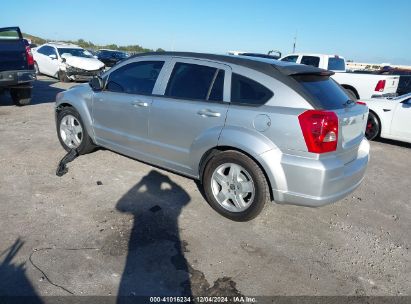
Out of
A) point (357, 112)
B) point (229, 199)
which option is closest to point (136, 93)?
point (229, 199)

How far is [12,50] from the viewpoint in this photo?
820 centimetres

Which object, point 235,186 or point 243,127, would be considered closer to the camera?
point 243,127

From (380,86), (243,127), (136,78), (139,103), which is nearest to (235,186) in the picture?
(243,127)

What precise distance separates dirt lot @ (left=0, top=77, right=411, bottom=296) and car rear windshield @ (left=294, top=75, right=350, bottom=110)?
1347 mm

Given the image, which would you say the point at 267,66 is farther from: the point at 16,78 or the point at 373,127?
the point at 16,78

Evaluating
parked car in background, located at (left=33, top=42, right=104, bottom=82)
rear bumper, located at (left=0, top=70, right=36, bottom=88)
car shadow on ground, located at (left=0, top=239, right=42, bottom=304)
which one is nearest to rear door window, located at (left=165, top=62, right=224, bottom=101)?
car shadow on ground, located at (left=0, top=239, right=42, bottom=304)

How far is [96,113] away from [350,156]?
3437 millimetres

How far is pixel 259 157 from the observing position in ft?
11.5

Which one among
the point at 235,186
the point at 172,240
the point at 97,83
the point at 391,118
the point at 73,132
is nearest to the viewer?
the point at 172,240

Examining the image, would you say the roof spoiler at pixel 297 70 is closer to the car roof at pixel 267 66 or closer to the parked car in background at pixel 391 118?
the car roof at pixel 267 66

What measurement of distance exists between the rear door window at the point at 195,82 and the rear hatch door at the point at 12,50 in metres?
5.74

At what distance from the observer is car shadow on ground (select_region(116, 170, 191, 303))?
279cm

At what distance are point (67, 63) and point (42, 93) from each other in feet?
10.6

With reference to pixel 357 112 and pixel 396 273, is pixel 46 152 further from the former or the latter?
pixel 396 273
